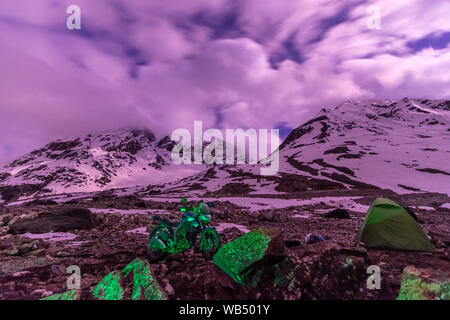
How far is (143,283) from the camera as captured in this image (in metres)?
3.93

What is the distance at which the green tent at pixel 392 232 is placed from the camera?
7.63 metres

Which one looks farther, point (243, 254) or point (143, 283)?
point (243, 254)

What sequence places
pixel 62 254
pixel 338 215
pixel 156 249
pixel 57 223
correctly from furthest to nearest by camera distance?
pixel 338 215 < pixel 57 223 < pixel 62 254 < pixel 156 249

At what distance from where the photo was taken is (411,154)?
82.8 meters

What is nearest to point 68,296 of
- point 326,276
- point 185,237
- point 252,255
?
point 185,237

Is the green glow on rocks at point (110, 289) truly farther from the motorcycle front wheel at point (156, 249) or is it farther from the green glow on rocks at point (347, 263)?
the green glow on rocks at point (347, 263)

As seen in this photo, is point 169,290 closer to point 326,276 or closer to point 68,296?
point 68,296

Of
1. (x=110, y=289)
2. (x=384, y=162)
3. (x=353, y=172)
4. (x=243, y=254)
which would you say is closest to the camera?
(x=110, y=289)

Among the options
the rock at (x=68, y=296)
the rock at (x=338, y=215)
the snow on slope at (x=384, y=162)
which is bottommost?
the rock at (x=338, y=215)

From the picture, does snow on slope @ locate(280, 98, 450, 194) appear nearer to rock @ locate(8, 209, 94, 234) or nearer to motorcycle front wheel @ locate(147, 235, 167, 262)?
motorcycle front wheel @ locate(147, 235, 167, 262)

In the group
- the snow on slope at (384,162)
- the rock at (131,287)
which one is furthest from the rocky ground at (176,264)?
the snow on slope at (384,162)

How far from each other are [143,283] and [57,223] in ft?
28.0

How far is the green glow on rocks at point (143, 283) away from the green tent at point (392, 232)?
7397 mm
